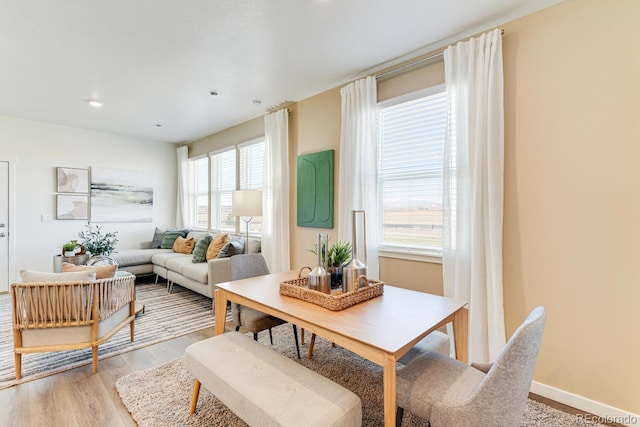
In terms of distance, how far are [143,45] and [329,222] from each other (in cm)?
235

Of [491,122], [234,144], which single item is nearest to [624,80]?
[491,122]

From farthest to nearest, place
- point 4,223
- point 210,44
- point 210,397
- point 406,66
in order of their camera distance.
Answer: point 4,223, point 406,66, point 210,44, point 210,397

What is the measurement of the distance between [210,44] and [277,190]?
189 centimetres

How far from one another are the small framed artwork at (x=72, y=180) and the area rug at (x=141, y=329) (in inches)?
69.8

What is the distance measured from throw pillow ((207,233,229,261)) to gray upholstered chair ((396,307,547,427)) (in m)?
3.32

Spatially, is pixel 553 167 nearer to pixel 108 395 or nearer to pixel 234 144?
pixel 108 395

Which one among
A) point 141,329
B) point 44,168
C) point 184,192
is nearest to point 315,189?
point 141,329

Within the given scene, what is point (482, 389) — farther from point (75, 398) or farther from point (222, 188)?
point (222, 188)

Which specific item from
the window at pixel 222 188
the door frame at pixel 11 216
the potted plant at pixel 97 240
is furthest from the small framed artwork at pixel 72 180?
the window at pixel 222 188

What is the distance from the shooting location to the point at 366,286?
1896mm

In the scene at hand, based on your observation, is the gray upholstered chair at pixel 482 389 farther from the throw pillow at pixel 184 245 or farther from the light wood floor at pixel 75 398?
the throw pillow at pixel 184 245

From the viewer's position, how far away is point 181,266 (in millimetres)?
4262

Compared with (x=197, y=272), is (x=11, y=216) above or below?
above

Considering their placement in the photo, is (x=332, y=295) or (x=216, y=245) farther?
(x=216, y=245)
